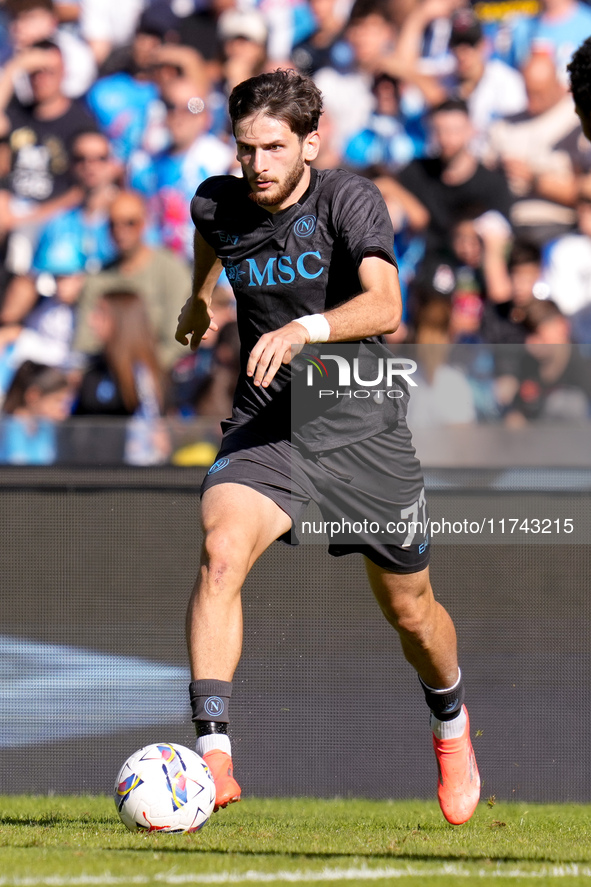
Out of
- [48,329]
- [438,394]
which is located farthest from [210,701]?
[48,329]

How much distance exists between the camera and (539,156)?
8.59 m

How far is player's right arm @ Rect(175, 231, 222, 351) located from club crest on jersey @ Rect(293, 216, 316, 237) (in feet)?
1.52

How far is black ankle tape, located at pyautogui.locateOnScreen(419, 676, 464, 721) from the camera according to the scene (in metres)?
4.64

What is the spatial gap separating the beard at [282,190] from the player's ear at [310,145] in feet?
0.19

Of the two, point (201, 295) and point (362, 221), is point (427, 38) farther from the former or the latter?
point (362, 221)

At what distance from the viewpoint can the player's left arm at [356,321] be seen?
11.5 feet

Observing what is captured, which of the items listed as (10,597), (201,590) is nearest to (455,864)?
(201,590)

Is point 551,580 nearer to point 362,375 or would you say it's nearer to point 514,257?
point 362,375

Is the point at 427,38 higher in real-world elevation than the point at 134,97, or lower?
higher

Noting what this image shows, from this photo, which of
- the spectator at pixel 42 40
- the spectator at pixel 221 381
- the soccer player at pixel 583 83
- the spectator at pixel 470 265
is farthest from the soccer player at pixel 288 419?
the spectator at pixel 42 40

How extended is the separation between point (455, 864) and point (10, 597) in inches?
113

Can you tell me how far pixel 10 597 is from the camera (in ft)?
17.8

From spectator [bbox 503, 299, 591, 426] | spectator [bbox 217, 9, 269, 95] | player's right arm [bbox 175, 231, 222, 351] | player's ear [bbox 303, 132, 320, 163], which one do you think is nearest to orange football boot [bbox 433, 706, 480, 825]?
player's right arm [bbox 175, 231, 222, 351]

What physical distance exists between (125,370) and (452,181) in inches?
111
